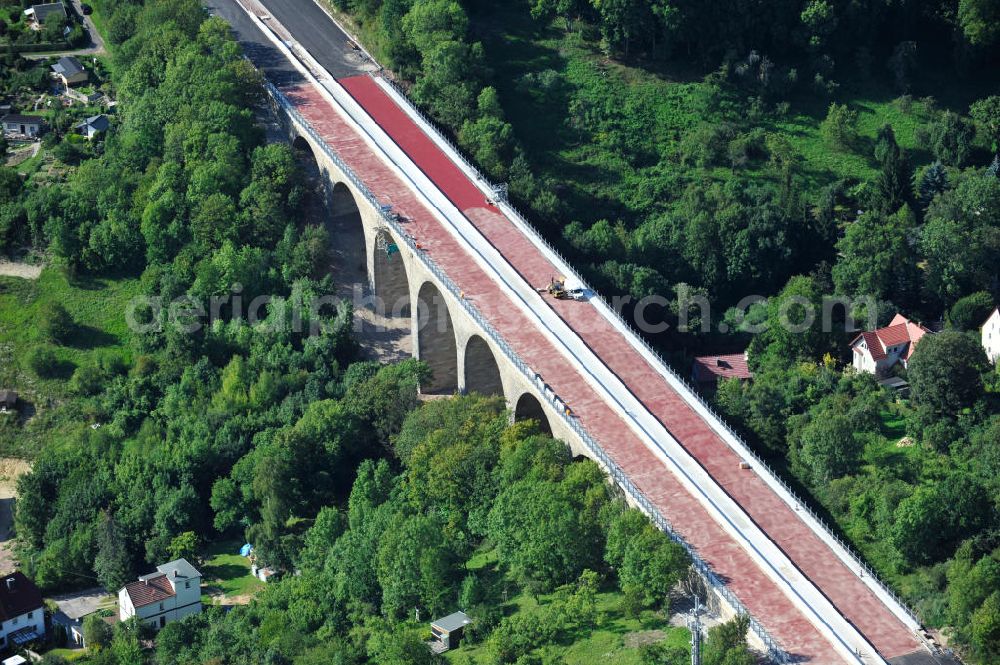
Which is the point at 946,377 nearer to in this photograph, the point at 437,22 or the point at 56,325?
the point at 437,22

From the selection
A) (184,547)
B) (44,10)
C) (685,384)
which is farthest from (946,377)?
(44,10)

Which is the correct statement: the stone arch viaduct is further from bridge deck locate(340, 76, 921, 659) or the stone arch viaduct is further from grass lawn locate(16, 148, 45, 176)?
grass lawn locate(16, 148, 45, 176)

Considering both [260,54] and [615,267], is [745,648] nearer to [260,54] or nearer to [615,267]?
[615,267]

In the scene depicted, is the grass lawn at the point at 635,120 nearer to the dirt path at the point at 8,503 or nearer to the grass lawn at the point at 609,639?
A: the dirt path at the point at 8,503

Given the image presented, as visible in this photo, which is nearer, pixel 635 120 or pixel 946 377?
pixel 946 377

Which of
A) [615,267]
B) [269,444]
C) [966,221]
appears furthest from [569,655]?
[966,221]

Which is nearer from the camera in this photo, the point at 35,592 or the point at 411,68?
the point at 35,592
